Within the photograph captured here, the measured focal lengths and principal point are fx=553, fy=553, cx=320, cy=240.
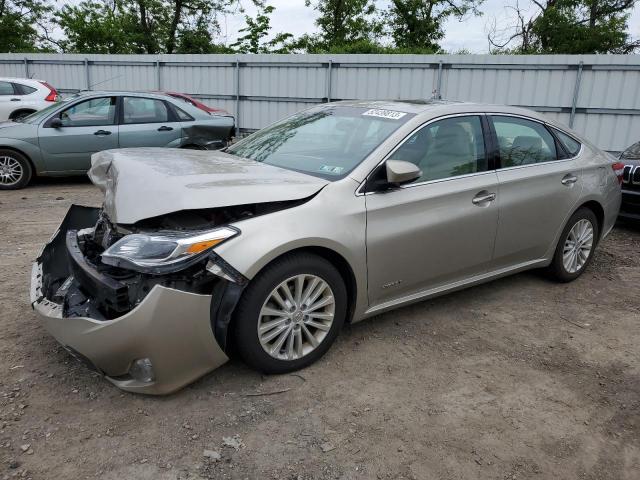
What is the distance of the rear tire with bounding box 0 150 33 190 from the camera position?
812cm

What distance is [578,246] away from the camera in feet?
16.1

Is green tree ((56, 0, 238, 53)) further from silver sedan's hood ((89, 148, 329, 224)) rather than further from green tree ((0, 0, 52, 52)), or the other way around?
silver sedan's hood ((89, 148, 329, 224))

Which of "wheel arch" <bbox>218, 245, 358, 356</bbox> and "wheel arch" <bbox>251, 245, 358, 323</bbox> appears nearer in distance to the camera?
"wheel arch" <bbox>218, 245, 358, 356</bbox>

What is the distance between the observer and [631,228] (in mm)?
7371

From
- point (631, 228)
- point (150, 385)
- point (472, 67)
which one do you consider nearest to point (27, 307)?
point (150, 385)

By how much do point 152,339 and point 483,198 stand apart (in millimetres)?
2463

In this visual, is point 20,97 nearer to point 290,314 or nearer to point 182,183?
point 182,183

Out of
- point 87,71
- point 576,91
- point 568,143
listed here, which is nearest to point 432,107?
point 568,143

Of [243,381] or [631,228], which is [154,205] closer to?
[243,381]

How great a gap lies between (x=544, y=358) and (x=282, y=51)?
26.2m

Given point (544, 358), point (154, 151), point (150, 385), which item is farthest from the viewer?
point (154, 151)

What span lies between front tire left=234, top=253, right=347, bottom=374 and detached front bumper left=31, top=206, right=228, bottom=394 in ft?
0.63

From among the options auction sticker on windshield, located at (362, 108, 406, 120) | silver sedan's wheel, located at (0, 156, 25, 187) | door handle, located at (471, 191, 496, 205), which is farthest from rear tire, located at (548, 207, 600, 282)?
silver sedan's wheel, located at (0, 156, 25, 187)

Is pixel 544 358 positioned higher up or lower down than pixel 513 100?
lower down
